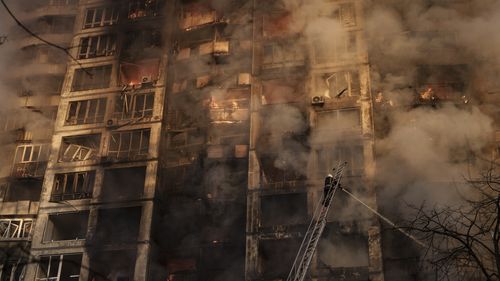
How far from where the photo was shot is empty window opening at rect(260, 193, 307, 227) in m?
26.2

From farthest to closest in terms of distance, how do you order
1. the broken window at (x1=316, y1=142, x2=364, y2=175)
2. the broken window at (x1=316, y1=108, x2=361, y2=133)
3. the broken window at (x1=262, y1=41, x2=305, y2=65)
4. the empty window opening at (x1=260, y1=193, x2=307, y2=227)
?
the broken window at (x1=262, y1=41, x2=305, y2=65) < the broken window at (x1=316, y1=108, x2=361, y2=133) < the empty window opening at (x1=260, y1=193, x2=307, y2=227) < the broken window at (x1=316, y1=142, x2=364, y2=175)

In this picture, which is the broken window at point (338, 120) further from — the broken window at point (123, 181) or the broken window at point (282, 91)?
the broken window at point (123, 181)

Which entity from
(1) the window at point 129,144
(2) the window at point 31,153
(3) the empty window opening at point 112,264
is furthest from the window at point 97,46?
(3) the empty window opening at point 112,264

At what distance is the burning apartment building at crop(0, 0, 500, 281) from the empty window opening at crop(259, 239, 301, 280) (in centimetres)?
6

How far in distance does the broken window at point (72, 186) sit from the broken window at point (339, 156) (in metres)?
10.7

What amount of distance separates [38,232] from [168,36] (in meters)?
11.6

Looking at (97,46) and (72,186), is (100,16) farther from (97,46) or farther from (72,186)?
(72,186)

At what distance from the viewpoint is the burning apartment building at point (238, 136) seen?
25.6 metres

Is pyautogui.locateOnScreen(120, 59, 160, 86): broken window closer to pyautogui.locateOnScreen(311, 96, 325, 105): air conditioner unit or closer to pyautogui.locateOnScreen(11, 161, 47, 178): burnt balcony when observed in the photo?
pyautogui.locateOnScreen(11, 161, 47, 178): burnt balcony

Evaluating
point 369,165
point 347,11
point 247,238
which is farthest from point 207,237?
point 347,11

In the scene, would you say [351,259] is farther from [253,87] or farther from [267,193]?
[253,87]

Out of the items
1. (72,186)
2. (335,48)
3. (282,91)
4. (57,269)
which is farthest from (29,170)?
(335,48)

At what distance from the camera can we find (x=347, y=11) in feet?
96.8

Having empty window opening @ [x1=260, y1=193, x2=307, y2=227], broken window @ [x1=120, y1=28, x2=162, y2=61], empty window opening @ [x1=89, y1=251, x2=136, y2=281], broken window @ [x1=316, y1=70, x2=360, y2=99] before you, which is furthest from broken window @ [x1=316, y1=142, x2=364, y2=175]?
broken window @ [x1=120, y1=28, x2=162, y2=61]
